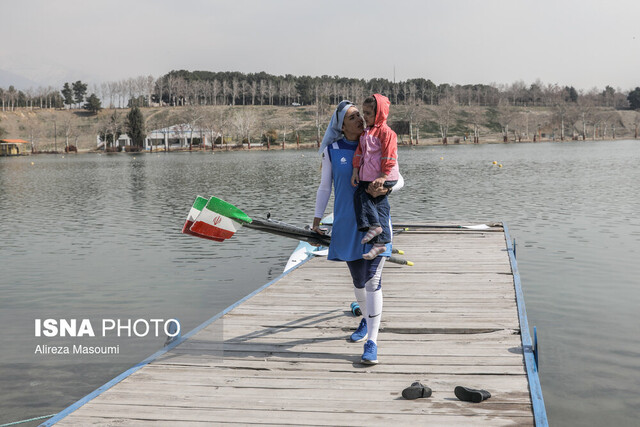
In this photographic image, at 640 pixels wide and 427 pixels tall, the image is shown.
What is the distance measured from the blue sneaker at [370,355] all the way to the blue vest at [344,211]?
3.00 ft

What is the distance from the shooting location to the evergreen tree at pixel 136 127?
13150cm

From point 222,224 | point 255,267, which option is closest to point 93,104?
point 255,267

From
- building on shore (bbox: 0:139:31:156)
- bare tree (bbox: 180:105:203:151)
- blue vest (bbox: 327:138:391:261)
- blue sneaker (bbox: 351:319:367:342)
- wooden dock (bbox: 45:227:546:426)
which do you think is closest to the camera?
wooden dock (bbox: 45:227:546:426)

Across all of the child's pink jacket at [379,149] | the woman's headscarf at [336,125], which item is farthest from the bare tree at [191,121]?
the child's pink jacket at [379,149]

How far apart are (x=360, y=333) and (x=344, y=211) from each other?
1637 millimetres

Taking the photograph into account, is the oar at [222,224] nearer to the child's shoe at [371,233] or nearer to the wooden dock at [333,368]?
the child's shoe at [371,233]

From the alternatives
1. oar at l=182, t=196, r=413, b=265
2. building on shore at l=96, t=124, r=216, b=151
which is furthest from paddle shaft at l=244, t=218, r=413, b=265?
building on shore at l=96, t=124, r=216, b=151

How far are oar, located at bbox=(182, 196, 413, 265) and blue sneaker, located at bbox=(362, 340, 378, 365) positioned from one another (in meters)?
1.27

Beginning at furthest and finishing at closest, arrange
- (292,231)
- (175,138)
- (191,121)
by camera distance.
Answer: (191,121), (175,138), (292,231)

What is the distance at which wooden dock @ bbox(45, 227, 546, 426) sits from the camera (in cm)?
491

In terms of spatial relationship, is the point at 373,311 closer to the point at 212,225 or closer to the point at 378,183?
the point at 378,183

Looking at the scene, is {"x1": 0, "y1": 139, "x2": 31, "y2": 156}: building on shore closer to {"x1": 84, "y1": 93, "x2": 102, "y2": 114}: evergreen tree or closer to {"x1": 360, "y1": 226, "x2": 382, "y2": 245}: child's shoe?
{"x1": 84, "y1": 93, "x2": 102, "y2": 114}: evergreen tree

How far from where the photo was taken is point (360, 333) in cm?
683

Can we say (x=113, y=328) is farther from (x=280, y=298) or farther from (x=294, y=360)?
(x=294, y=360)
